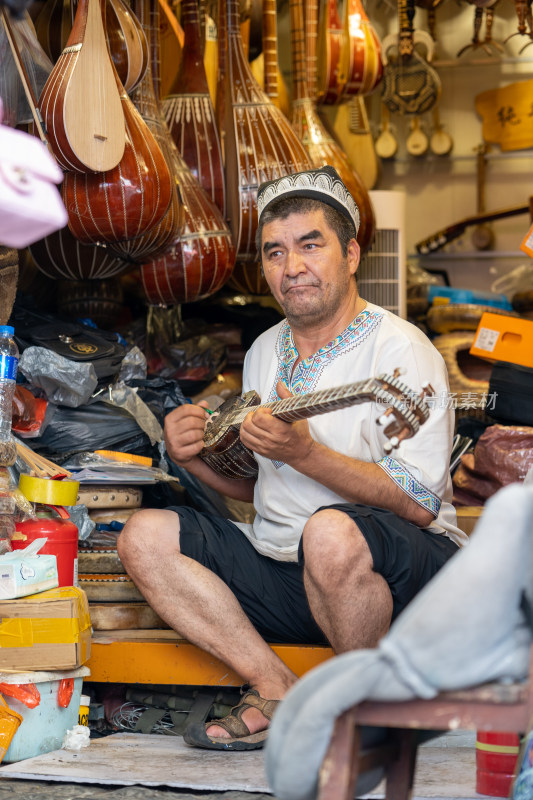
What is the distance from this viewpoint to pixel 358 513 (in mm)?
2396

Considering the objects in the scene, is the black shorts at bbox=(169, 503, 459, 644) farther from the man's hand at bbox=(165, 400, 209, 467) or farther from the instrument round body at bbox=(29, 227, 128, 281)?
the instrument round body at bbox=(29, 227, 128, 281)

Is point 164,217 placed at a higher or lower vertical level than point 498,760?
higher

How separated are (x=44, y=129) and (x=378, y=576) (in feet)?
5.22

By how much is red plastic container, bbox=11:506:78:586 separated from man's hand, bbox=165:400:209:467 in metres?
0.37

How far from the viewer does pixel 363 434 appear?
2688 mm

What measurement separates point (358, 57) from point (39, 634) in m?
2.94

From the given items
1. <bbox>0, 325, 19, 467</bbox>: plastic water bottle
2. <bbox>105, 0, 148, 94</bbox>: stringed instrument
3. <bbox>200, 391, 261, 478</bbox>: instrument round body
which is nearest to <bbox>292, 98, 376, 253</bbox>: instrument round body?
<bbox>105, 0, 148, 94</bbox>: stringed instrument

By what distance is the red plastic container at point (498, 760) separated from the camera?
6.39 ft

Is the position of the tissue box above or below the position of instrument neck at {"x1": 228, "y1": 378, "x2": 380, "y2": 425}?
below

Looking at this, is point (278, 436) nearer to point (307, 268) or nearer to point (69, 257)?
point (307, 268)

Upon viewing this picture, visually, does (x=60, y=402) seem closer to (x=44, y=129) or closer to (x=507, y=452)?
(x=44, y=129)

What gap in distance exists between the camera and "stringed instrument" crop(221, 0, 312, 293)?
3.89 metres

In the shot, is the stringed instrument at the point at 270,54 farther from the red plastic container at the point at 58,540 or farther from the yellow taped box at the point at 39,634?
the yellow taped box at the point at 39,634

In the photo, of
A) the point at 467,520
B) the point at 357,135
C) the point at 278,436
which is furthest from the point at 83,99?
the point at 357,135
